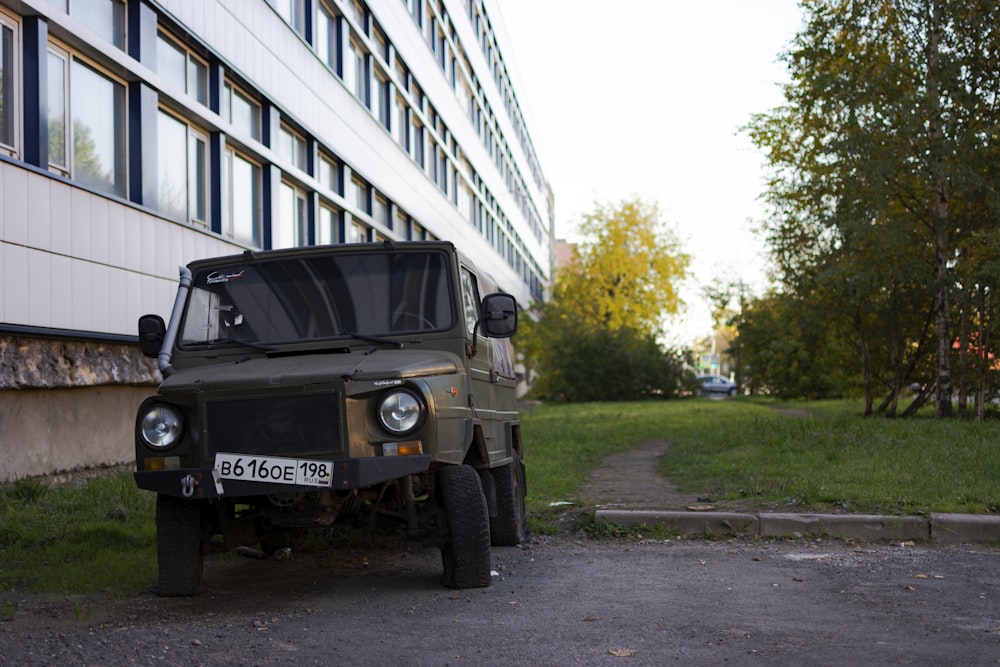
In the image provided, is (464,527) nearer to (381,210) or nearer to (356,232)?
(356,232)

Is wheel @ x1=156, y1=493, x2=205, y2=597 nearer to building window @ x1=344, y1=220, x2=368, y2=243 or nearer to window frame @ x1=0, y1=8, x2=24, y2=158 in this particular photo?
window frame @ x1=0, y1=8, x2=24, y2=158

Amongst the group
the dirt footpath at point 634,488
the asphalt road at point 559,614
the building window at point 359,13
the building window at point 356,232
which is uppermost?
the building window at point 359,13

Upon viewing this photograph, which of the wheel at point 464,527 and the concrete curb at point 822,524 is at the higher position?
the wheel at point 464,527

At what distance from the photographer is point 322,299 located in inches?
272

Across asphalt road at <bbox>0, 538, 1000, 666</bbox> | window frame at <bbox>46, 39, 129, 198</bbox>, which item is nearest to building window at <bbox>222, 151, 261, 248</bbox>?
window frame at <bbox>46, 39, 129, 198</bbox>

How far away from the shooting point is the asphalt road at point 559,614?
4793 millimetres

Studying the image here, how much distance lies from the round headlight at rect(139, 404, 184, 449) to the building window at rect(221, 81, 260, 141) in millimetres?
11317

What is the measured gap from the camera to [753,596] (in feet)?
20.2

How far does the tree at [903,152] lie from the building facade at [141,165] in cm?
1006

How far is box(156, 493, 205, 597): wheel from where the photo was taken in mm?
6184

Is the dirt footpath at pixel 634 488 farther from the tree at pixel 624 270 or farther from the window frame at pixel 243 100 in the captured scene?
the tree at pixel 624 270

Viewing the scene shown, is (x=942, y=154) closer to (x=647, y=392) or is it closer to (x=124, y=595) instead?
(x=124, y=595)

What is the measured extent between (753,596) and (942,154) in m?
15.3

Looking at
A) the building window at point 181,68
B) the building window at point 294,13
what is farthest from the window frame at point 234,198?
the building window at point 294,13
